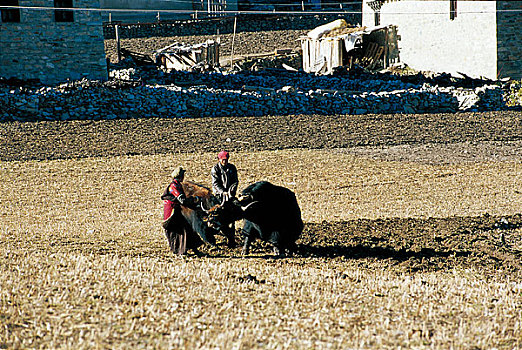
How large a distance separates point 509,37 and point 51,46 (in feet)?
70.3

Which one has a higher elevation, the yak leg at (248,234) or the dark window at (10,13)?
the dark window at (10,13)

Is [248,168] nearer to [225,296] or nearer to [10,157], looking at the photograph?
[10,157]

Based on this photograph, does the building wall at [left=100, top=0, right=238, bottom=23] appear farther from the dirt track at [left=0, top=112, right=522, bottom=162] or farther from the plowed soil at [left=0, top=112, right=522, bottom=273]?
the plowed soil at [left=0, top=112, right=522, bottom=273]

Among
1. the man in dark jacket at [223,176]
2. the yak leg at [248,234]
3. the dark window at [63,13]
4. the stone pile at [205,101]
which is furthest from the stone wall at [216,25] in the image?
the yak leg at [248,234]

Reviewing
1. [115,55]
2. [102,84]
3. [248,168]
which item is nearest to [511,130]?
[248,168]

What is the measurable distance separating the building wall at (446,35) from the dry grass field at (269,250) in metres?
10.2

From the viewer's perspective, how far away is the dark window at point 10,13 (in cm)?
3070

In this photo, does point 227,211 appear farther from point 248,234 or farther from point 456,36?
point 456,36

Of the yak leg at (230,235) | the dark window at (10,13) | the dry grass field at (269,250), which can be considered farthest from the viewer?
the dark window at (10,13)

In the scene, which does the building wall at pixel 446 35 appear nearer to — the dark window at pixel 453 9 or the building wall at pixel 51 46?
the dark window at pixel 453 9

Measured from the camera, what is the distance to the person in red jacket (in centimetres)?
1061

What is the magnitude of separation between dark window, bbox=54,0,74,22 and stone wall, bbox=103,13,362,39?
70.4 feet

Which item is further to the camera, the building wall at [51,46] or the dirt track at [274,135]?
the building wall at [51,46]

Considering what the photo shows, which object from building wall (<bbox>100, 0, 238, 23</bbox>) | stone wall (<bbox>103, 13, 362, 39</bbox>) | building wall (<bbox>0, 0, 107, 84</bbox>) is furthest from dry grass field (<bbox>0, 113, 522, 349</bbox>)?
building wall (<bbox>100, 0, 238, 23</bbox>)
